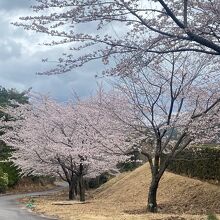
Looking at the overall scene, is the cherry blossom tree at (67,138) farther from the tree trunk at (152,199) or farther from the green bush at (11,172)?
the green bush at (11,172)

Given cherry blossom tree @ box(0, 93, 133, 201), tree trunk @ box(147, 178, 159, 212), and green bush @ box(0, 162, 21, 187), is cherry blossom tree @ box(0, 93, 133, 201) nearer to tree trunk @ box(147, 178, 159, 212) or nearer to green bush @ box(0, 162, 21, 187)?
tree trunk @ box(147, 178, 159, 212)

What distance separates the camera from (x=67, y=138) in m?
25.7

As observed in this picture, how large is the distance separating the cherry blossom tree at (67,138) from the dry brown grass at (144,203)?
2.09 metres

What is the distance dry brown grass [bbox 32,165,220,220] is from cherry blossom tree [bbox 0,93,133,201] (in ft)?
6.86

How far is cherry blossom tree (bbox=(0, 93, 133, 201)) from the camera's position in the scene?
1945 centimetres

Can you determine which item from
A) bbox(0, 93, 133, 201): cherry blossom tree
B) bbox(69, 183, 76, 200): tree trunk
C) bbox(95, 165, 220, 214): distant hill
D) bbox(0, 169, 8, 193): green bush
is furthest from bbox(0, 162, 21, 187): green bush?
bbox(69, 183, 76, 200): tree trunk

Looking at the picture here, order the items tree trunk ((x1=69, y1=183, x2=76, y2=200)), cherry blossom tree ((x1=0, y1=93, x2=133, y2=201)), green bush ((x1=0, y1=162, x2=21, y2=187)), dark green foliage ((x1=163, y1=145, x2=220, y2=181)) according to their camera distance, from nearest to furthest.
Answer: cherry blossom tree ((x1=0, y1=93, x2=133, y2=201)), dark green foliage ((x1=163, y1=145, x2=220, y2=181)), tree trunk ((x1=69, y1=183, x2=76, y2=200)), green bush ((x1=0, y1=162, x2=21, y2=187))

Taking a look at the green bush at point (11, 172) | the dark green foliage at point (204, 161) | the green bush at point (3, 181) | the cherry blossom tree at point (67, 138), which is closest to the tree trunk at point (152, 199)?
the cherry blossom tree at point (67, 138)

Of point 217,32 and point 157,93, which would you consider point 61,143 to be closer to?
point 157,93

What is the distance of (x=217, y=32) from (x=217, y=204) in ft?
34.8

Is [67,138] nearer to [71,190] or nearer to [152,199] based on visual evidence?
[71,190]

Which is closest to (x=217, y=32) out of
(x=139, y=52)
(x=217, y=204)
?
(x=139, y=52)

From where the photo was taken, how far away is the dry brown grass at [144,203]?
15.4 meters

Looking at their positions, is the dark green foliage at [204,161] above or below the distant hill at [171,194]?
above
